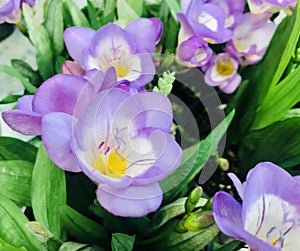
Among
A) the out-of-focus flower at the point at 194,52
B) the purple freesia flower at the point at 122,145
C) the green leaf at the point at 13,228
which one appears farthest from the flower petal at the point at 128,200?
the out-of-focus flower at the point at 194,52

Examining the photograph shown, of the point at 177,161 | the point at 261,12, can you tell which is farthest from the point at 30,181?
the point at 261,12

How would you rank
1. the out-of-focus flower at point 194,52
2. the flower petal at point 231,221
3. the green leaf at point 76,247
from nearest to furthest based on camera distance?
the flower petal at point 231,221 < the green leaf at point 76,247 < the out-of-focus flower at point 194,52

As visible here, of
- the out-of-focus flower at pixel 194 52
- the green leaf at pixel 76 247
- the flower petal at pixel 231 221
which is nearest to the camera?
the flower petal at pixel 231 221

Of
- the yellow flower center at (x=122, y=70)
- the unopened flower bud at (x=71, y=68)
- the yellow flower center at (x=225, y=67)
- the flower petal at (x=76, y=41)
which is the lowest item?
the yellow flower center at (x=225, y=67)

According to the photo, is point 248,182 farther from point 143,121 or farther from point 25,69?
point 25,69

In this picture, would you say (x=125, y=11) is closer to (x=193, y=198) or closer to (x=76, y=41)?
(x=76, y=41)

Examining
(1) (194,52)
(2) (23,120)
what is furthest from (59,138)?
(1) (194,52)

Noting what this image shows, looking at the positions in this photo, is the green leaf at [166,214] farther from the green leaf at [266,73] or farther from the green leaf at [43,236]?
the green leaf at [266,73]
